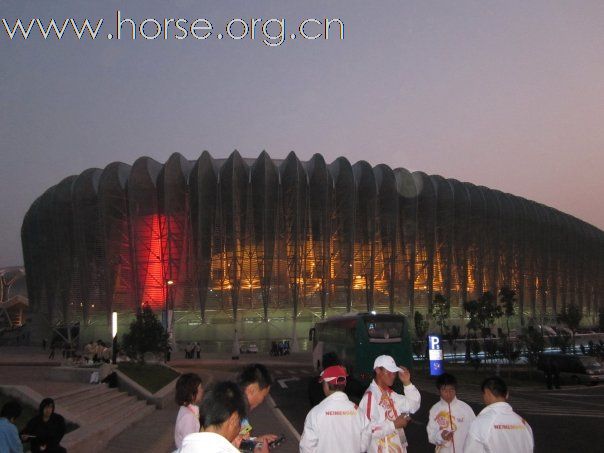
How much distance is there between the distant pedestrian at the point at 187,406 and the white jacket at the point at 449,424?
8.68 ft

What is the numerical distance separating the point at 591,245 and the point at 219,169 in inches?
2574

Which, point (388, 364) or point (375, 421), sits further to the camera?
point (388, 364)

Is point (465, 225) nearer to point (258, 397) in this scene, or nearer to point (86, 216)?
point (86, 216)

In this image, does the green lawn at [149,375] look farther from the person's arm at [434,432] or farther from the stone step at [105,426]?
the person's arm at [434,432]

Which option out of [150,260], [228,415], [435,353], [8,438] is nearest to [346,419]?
[228,415]

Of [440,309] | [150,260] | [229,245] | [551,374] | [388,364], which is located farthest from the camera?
[440,309]

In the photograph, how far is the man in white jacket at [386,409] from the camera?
663 centimetres

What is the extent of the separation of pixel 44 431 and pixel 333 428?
5637 mm

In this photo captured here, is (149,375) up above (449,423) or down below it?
below

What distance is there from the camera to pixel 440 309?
7269cm

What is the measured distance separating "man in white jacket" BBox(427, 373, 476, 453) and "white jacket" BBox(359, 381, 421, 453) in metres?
0.57

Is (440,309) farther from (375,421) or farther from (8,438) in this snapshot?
(375,421)

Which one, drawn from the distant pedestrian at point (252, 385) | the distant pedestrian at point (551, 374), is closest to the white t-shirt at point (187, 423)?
the distant pedestrian at point (252, 385)

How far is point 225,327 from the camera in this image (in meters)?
71.8
